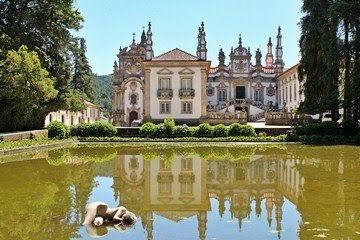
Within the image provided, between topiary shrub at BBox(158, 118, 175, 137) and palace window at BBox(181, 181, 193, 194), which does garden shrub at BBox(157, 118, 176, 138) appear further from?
palace window at BBox(181, 181, 193, 194)

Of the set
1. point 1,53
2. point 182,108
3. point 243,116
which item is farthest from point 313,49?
point 1,53

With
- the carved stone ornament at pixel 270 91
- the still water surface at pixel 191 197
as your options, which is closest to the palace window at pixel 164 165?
the still water surface at pixel 191 197

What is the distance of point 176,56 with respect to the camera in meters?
37.5

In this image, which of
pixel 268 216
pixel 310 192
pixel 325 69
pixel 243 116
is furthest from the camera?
pixel 243 116

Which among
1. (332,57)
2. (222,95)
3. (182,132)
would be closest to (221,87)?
(222,95)

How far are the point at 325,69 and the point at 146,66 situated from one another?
1569 cm

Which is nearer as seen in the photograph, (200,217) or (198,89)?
(200,217)

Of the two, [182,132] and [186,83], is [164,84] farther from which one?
[182,132]

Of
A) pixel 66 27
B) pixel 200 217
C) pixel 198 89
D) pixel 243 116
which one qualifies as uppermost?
pixel 66 27

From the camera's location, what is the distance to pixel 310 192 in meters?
9.38

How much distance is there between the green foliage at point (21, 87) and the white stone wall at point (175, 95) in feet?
38.2

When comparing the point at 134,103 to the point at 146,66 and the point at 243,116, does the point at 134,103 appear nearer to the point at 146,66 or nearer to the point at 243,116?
the point at 146,66

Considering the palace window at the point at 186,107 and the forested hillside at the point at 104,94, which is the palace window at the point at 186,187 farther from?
the forested hillside at the point at 104,94

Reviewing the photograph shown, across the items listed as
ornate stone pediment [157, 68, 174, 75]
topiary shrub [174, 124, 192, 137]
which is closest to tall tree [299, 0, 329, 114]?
topiary shrub [174, 124, 192, 137]
